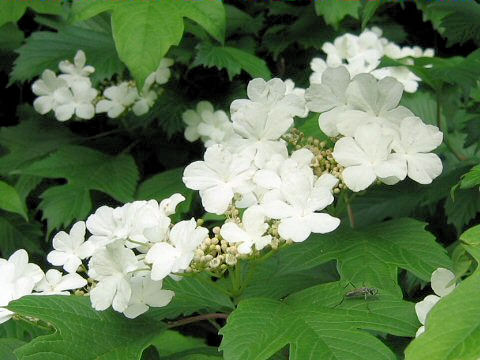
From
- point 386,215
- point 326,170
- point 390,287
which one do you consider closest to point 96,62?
point 386,215

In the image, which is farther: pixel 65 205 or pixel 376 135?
pixel 65 205

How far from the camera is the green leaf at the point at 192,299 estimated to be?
141 centimetres

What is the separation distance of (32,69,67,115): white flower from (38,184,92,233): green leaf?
1.05 feet

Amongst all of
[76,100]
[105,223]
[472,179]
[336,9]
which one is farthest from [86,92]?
[472,179]

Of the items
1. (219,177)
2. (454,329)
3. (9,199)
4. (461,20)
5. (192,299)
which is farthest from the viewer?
(9,199)

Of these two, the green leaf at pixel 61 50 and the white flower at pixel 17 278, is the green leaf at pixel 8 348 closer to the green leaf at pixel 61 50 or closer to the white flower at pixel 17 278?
the white flower at pixel 17 278

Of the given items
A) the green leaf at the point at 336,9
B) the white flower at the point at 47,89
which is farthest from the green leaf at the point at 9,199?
the green leaf at the point at 336,9

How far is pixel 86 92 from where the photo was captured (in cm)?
238

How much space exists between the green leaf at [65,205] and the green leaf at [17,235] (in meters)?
0.14

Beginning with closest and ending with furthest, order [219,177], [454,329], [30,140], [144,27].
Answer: [454,329] < [219,177] < [144,27] < [30,140]

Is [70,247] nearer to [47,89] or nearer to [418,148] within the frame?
[418,148]

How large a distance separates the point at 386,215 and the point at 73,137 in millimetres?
1217

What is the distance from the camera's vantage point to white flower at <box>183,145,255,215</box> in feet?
4.15

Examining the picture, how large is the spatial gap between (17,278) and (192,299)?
33 cm
